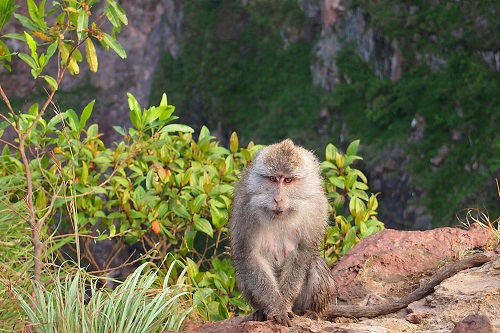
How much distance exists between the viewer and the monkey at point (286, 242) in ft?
16.9

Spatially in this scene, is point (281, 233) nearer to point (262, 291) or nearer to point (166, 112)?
point (262, 291)

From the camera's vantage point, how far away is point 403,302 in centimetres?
524

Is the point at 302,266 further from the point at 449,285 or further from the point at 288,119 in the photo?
the point at 288,119

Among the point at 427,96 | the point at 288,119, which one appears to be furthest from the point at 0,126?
the point at 288,119

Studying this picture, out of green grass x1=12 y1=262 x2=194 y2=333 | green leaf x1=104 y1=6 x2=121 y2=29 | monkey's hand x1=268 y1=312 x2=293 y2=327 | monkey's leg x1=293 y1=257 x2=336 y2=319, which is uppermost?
green leaf x1=104 y1=6 x2=121 y2=29

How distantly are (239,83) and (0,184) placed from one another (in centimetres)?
2461

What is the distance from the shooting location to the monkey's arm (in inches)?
207

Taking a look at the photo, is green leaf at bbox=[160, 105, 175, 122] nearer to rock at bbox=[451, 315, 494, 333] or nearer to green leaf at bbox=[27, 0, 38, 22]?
green leaf at bbox=[27, 0, 38, 22]

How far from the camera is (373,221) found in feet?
23.4

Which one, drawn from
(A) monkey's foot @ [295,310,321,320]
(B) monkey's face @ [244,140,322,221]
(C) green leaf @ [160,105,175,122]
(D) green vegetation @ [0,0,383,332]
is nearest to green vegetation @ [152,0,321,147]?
(D) green vegetation @ [0,0,383,332]

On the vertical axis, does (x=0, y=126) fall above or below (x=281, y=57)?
below

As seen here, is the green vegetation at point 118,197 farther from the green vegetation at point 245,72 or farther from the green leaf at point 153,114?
the green vegetation at point 245,72

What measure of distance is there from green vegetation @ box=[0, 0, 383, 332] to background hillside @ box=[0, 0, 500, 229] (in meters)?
12.1

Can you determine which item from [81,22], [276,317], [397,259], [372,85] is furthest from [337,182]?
[372,85]
